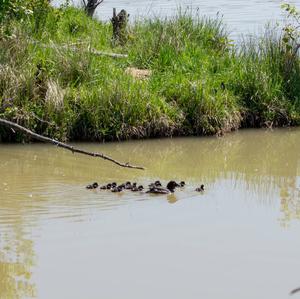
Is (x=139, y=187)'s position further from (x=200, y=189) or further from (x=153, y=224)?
(x=153, y=224)

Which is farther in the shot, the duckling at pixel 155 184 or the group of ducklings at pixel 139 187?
the duckling at pixel 155 184

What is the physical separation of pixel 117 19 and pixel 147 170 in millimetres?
5874

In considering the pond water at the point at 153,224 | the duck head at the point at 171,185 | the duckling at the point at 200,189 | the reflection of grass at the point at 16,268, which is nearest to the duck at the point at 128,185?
the pond water at the point at 153,224

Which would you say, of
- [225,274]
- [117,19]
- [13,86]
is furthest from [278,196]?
[117,19]

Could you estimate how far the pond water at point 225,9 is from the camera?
2255 centimetres

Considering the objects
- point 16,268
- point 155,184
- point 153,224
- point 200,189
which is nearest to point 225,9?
point 200,189

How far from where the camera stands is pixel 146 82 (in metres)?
14.0

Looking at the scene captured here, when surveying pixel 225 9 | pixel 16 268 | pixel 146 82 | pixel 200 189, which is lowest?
pixel 16 268

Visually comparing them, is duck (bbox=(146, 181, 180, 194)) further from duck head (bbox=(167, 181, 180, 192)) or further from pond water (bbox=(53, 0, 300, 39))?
pond water (bbox=(53, 0, 300, 39))

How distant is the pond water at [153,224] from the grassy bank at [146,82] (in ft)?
1.15

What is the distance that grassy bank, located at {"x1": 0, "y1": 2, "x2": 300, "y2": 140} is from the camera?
13.1m

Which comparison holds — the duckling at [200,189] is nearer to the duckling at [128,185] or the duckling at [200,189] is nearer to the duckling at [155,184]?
the duckling at [155,184]

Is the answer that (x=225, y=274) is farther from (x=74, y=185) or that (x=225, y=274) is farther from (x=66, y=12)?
Result: (x=66, y=12)

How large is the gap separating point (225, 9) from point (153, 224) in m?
17.9
